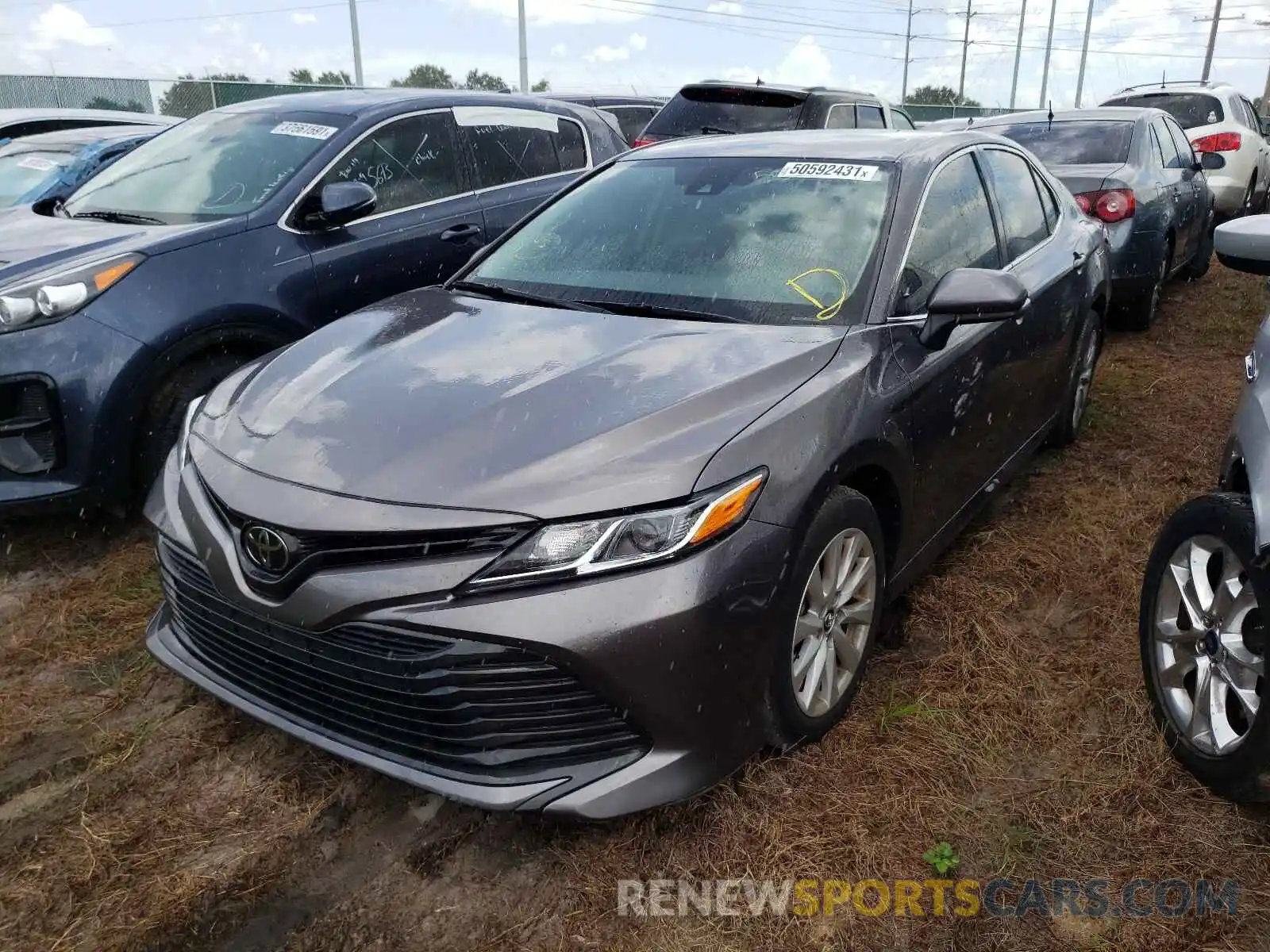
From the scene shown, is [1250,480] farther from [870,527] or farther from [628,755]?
[628,755]

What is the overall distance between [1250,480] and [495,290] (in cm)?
217

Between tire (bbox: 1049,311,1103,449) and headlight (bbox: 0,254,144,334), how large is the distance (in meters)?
3.92

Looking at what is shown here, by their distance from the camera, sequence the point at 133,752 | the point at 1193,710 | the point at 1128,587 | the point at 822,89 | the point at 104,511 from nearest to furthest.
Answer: the point at 1193,710
the point at 133,752
the point at 1128,587
the point at 104,511
the point at 822,89

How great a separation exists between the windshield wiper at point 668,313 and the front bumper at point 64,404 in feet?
6.19

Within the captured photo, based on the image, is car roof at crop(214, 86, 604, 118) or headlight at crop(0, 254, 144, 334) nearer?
headlight at crop(0, 254, 144, 334)

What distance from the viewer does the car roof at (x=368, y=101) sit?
467 centimetres

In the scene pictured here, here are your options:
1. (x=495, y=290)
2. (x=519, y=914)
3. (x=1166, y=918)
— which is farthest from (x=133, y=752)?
(x=1166, y=918)

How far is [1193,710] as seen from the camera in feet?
7.95

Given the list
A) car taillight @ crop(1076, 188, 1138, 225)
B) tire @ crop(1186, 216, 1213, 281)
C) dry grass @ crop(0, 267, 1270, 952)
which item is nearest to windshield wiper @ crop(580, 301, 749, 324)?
dry grass @ crop(0, 267, 1270, 952)

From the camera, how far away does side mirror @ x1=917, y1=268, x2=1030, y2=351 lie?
2.63m

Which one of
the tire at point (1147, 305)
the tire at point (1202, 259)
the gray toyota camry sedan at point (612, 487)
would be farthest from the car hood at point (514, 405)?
the tire at point (1202, 259)

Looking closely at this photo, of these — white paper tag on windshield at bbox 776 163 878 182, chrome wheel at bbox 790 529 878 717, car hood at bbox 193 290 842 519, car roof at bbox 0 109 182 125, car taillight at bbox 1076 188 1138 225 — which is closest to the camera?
car hood at bbox 193 290 842 519

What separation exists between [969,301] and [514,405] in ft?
4.22

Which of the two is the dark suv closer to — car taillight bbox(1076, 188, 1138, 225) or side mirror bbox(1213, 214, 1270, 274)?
car taillight bbox(1076, 188, 1138, 225)
